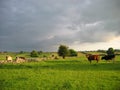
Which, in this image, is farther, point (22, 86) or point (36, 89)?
point (22, 86)

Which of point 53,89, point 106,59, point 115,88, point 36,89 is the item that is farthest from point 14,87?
point 106,59

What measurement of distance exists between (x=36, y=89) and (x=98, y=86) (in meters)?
4.99

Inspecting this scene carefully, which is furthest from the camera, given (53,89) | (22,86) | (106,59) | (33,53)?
(33,53)

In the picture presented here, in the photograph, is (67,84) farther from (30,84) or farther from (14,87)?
(14,87)

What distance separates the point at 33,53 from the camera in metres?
112

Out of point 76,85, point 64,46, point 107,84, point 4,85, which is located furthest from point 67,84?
point 64,46

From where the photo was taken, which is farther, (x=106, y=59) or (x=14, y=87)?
(x=106, y=59)

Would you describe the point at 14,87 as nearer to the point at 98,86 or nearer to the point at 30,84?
the point at 30,84

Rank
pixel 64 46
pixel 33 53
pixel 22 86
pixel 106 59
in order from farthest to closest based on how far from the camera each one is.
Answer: pixel 33 53 → pixel 64 46 → pixel 106 59 → pixel 22 86

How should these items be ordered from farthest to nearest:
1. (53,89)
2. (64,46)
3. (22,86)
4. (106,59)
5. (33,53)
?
(33,53), (64,46), (106,59), (22,86), (53,89)

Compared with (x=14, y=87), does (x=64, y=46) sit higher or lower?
higher

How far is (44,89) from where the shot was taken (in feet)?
54.9

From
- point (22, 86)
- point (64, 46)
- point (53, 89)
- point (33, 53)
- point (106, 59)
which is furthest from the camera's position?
point (33, 53)

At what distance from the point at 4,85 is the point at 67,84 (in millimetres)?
5248
